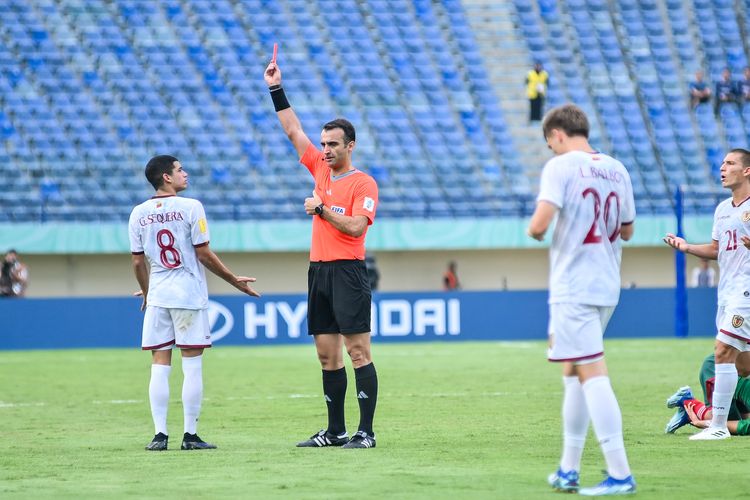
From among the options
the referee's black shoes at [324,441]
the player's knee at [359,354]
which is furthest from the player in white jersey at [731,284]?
the referee's black shoes at [324,441]

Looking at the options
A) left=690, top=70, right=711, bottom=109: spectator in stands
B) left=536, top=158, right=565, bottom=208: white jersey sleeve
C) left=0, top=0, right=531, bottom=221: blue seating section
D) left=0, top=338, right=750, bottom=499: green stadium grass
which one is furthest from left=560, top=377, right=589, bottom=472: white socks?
left=690, top=70, right=711, bottom=109: spectator in stands

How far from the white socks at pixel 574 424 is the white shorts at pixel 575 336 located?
0.19 m

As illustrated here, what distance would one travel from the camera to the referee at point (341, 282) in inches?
364

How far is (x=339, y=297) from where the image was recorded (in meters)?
9.30

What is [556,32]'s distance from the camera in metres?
35.8

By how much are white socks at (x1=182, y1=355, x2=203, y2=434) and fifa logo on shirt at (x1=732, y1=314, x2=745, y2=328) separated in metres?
4.05

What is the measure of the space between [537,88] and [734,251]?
2334 centimetres

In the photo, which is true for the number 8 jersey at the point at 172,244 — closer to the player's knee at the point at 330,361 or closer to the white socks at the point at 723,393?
the player's knee at the point at 330,361

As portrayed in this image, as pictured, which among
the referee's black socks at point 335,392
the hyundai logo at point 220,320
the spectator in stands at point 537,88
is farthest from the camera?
the spectator in stands at point 537,88

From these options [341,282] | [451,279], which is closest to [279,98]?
[341,282]

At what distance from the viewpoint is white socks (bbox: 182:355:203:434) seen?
935cm

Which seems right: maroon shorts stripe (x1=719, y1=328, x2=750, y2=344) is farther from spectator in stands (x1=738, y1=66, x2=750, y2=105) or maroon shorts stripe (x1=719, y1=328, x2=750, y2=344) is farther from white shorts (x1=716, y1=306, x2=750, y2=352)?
spectator in stands (x1=738, y1=66, x2=750, y2=105)

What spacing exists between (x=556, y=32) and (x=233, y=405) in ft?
80.7

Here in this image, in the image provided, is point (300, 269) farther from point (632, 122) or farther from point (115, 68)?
point (632, 122)
